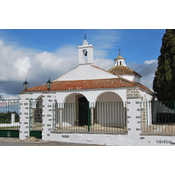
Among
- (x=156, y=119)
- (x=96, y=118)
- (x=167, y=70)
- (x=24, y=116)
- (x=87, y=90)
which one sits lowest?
(x=96, y=118)

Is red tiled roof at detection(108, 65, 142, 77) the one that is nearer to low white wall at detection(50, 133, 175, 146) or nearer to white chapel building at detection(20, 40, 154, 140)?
white chapel building at detection(20, 40, 154, 140)

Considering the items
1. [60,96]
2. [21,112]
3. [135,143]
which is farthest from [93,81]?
[135,143]

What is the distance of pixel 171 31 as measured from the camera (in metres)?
17.3

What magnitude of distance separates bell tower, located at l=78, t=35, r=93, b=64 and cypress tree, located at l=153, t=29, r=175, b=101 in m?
5.66

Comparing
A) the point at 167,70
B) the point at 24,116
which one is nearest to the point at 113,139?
the point at 24,116

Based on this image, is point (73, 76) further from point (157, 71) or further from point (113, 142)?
point (113, 142)

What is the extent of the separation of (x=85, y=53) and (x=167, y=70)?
6.78 metres

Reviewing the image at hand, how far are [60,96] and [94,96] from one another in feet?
8.92

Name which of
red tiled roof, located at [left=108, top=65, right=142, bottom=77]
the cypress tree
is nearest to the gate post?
the cypress tree

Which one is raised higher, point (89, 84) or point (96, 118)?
point (89, 84)

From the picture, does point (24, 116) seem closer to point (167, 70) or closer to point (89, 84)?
point (89, 84)

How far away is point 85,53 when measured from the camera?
59.1ft

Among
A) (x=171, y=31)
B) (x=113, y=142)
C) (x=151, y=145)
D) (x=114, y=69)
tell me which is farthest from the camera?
(x=114, y=69)

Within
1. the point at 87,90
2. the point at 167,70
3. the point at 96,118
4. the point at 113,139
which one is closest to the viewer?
the point at 113,139
